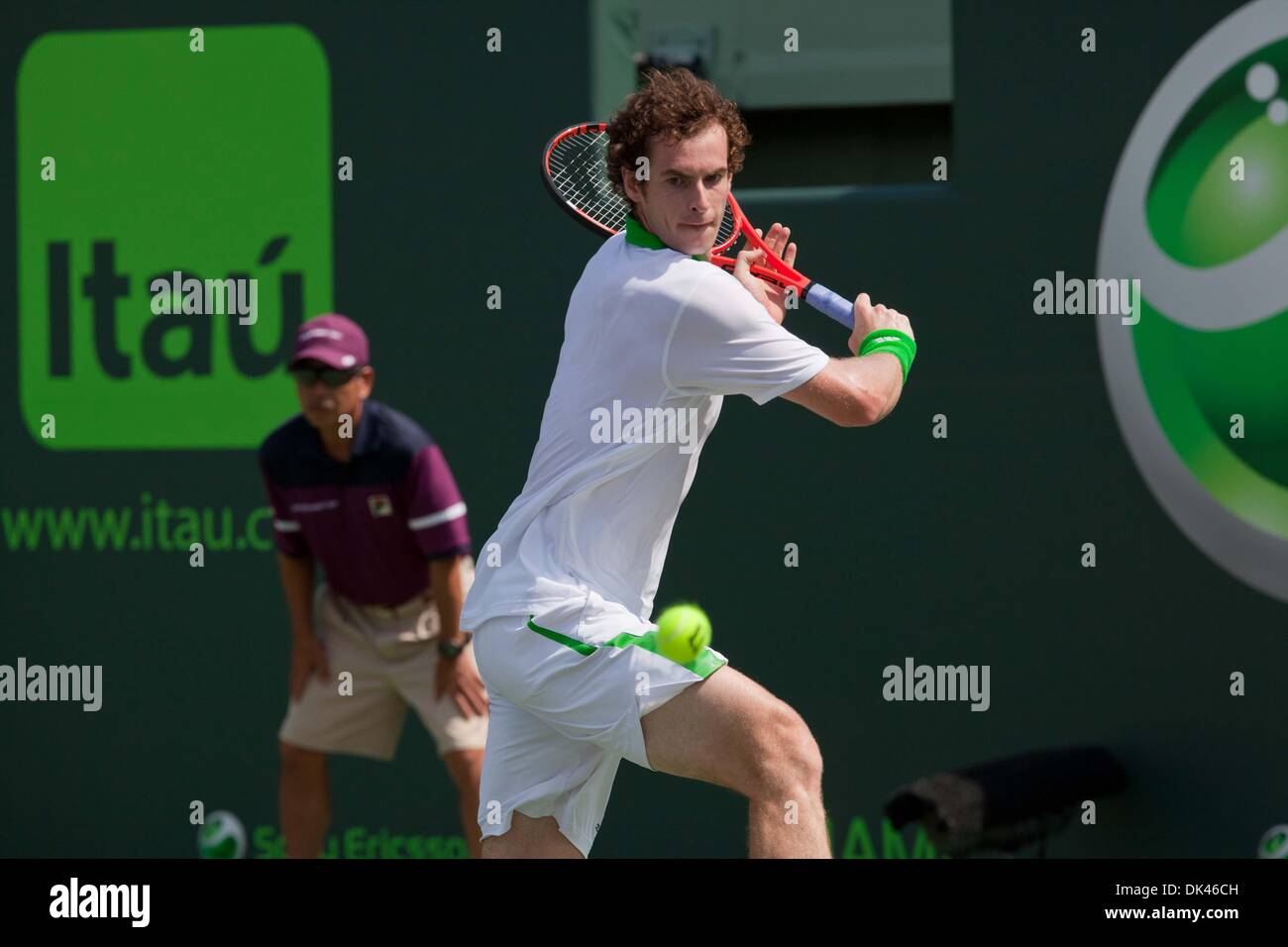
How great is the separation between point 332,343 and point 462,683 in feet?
3.32

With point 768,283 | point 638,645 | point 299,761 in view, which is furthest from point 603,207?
point 299,761

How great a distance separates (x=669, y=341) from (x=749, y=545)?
2.30 meters

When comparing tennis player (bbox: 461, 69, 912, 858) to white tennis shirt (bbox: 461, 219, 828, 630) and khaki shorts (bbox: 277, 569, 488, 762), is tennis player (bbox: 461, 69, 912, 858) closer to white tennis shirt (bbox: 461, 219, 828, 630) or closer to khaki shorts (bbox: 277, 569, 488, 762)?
white tennis shirt (bbox: 461, 219, 828, 630)

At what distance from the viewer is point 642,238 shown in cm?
373

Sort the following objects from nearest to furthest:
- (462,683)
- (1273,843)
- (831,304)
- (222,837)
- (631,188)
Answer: (631,188)
(831,304)
(1273,843)
(462,683)
(222,837)

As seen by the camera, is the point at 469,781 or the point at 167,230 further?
the point at 167,230

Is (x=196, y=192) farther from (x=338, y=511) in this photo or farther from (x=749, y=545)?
(x=749, y=545)

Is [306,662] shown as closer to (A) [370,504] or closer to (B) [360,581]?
(B) [360,581]

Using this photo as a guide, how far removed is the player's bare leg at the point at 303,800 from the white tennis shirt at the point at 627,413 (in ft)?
7.19

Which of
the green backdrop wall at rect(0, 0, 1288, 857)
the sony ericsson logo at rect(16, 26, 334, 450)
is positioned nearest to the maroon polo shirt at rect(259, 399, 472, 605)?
the green backdrop wall at rect(0, 0, 1288, 857)

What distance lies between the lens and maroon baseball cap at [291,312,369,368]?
5574 mm

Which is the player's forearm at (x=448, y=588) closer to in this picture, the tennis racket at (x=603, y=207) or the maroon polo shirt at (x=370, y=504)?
the maroon polo shirt at (x=370, y=504)

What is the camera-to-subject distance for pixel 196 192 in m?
6.10

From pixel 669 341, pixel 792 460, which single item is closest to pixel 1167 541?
pixel 792 460
